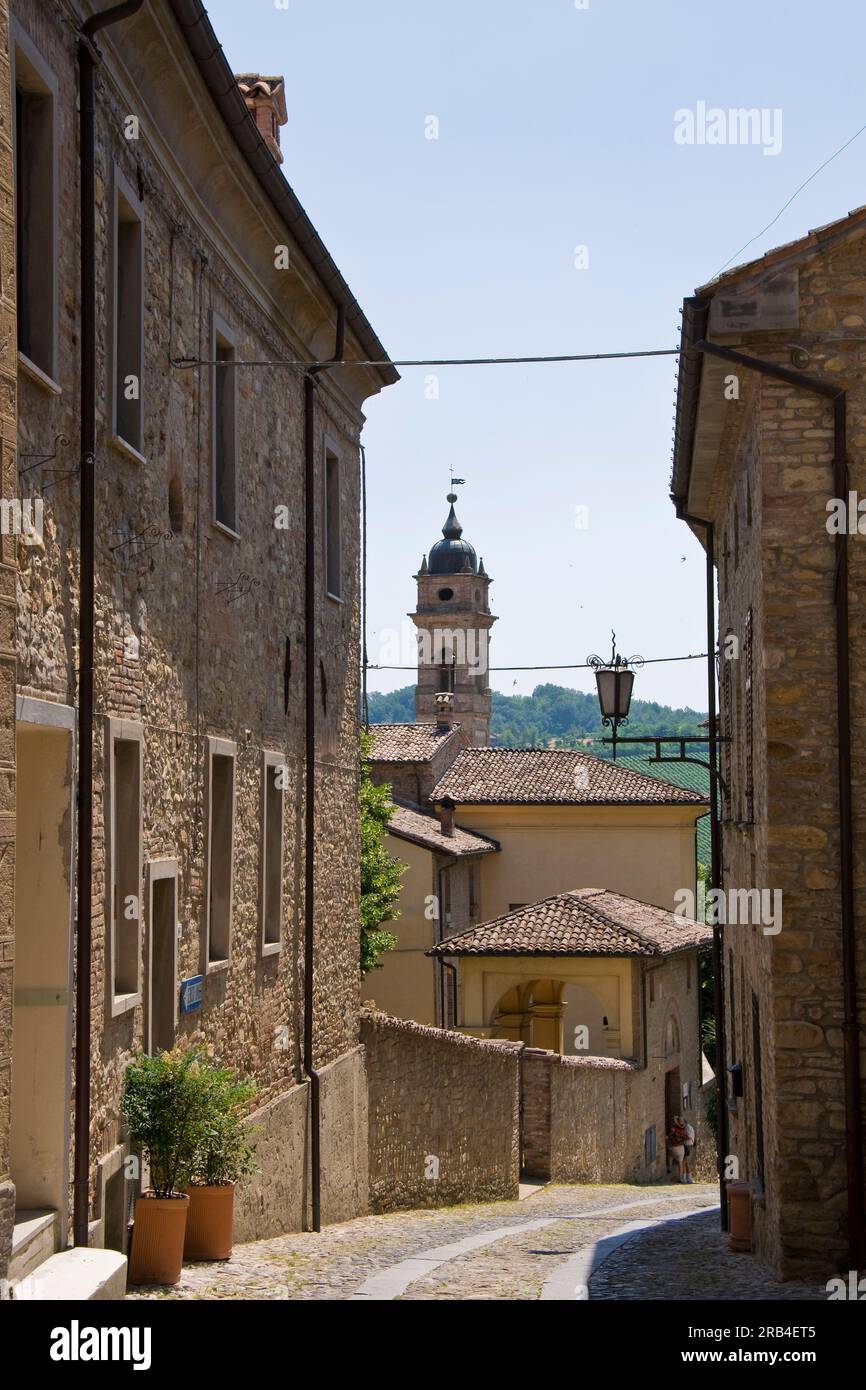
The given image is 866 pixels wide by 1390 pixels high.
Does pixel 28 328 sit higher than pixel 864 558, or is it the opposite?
pixel 28 328

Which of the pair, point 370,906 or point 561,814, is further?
A: point 561,814

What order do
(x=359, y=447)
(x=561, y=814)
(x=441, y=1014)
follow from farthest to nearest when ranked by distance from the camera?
(x=561, y=814), (x=441, y=1014), (x=359, y=447)

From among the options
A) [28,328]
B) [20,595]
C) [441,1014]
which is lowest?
[441,1014]

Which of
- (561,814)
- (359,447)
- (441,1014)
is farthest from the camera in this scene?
(561,814)

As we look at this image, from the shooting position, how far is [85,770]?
8469 millimetres

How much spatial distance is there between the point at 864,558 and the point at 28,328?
18.6ft

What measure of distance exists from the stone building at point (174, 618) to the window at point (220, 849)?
0.02 metres

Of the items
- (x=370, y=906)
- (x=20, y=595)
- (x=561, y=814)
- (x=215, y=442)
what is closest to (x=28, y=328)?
(x=20, y=595)

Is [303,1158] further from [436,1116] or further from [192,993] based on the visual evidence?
[436,1116]

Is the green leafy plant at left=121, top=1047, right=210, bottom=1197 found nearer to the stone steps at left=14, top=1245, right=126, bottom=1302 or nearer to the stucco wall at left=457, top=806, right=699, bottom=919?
the stone steps at left=14, top=1245, right=126, bottom=1302

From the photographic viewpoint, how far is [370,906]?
29625 millimetres
